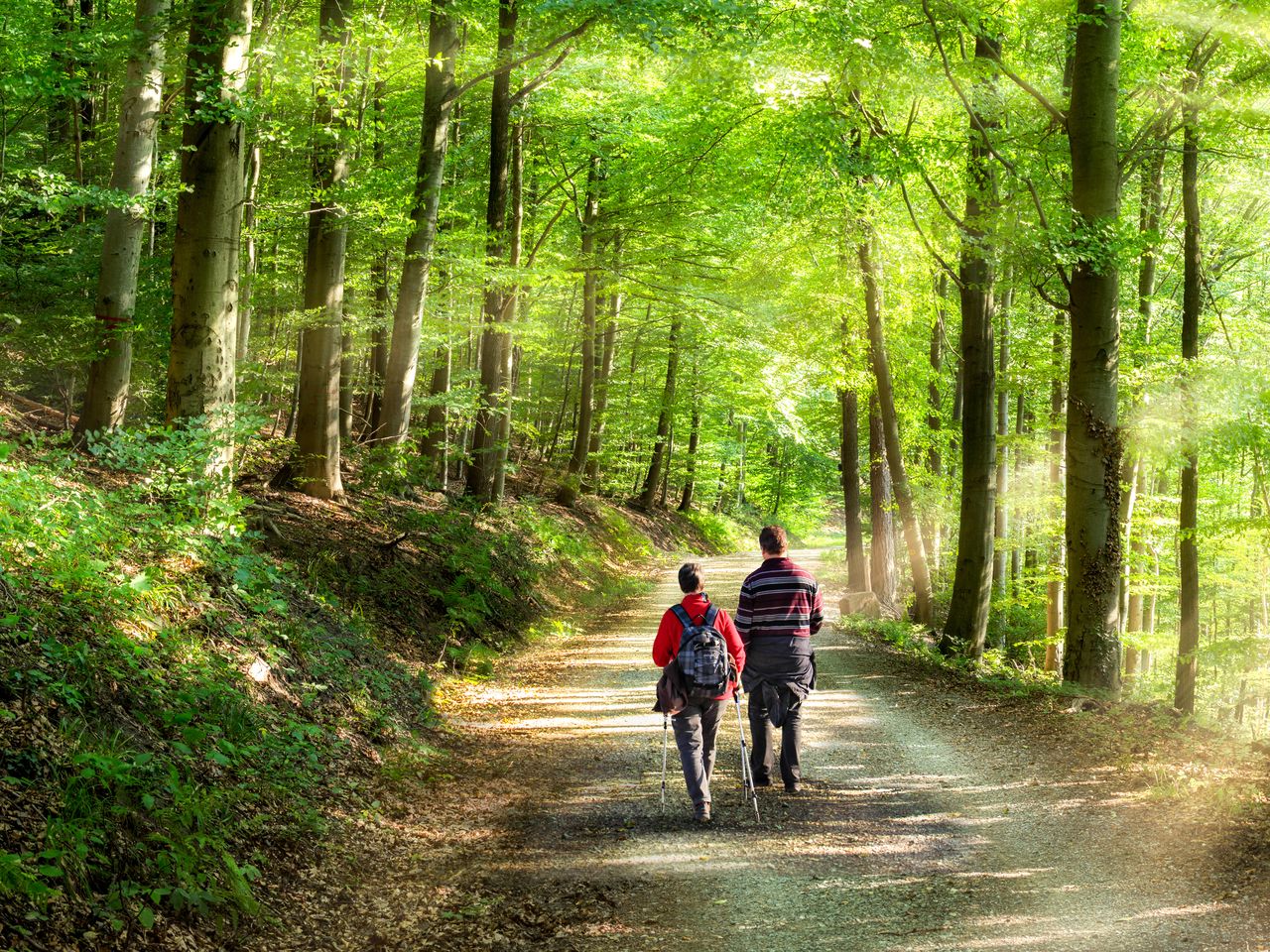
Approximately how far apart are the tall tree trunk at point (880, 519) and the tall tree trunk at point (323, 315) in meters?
10.7

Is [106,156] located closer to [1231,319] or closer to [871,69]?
[871,69]

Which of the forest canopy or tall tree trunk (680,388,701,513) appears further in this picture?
tall tree trunk (680,388,701,513)

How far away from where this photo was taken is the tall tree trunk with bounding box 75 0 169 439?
9.72m

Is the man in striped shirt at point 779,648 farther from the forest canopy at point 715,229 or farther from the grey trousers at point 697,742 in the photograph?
the forest canopy at point 715,229

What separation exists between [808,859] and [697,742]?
1.17 meters

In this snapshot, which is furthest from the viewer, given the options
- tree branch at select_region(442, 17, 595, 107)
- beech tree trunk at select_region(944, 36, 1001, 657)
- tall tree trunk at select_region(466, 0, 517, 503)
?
tall tree trunk at select_region(466, 0, 517, 503)

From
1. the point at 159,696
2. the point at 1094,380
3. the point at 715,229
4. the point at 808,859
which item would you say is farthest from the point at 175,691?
the point at 715,229

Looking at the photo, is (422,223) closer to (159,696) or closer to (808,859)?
(159,696)

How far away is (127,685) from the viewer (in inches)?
213

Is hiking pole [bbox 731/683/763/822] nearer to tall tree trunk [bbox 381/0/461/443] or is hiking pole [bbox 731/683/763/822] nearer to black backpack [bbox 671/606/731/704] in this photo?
black backpack [bbox 671/606/731/704]

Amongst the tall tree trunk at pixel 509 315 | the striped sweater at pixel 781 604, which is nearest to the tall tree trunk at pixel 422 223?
the tall tree trunk at pixel 509 315

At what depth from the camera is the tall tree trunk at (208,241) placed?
767 centimetres

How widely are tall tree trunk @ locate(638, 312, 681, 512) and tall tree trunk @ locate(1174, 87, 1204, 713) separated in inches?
482

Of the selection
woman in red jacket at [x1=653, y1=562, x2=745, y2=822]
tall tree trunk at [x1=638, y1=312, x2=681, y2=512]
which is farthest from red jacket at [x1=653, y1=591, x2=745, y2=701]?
tall tree trunk at [x1=638, y1=312, x2=681, y2=512]
